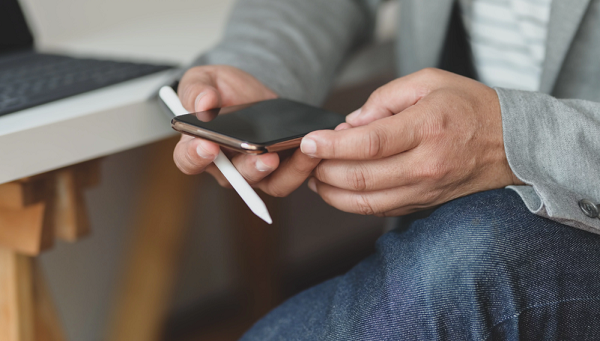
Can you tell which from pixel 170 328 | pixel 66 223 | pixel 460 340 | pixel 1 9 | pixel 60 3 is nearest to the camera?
pixel 460 340

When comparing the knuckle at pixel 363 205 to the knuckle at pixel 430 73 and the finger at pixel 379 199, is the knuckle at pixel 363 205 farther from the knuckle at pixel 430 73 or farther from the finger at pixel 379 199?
the knuckle at pixel 430 73

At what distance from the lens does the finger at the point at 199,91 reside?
1.43 ft

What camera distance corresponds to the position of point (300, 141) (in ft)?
1.24

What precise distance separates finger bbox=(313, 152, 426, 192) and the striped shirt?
0.28 metres

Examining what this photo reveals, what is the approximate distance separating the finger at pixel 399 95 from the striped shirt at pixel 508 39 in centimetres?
22

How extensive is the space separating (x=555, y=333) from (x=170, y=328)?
960 millimetres

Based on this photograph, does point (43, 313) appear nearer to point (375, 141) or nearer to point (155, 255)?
point (155, 255)

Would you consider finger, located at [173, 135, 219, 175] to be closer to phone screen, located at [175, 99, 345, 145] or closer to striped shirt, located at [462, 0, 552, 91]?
phone screen, located at [175, 99, 345, 145]

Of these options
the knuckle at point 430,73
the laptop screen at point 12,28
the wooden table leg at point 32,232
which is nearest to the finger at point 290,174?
the knuckle at point 430,73

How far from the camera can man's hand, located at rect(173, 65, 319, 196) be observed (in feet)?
1.28

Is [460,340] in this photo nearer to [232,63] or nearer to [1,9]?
[232,63]

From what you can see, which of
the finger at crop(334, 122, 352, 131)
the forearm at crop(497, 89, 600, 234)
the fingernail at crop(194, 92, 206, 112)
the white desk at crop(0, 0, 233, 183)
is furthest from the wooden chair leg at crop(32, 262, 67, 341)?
the forearm at crop(497, 89, 600, 234)

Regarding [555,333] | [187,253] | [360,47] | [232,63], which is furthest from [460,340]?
[187,253]

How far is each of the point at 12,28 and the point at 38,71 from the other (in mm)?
232
